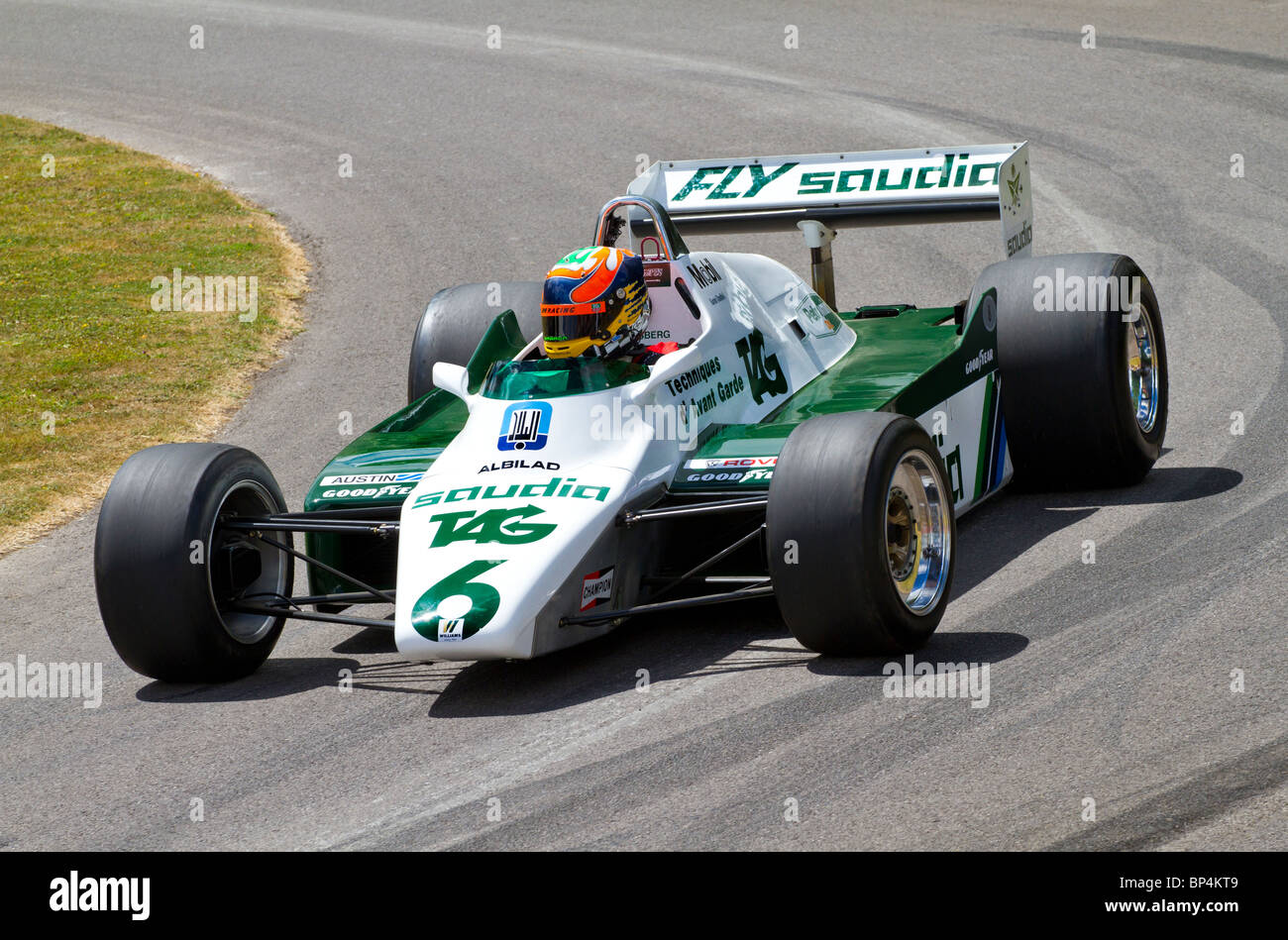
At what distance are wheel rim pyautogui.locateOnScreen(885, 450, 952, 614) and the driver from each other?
1.53m

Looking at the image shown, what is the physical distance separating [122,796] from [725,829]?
7.84 ft

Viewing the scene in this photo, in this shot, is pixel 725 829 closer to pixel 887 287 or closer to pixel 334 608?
pixel 334 608

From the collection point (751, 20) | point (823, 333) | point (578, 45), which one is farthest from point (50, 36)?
point (823, 333)

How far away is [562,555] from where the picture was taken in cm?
691

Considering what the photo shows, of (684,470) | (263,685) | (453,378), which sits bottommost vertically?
(263,685)

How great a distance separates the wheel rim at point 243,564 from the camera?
745cm

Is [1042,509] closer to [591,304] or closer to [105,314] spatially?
[591,304]

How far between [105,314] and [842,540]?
10.6 meters

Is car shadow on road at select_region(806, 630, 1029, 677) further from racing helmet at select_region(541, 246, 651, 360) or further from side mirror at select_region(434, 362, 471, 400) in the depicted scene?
side mirror at select_region(434, 362, 471, 400)

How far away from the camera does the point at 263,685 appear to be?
7.51 meters

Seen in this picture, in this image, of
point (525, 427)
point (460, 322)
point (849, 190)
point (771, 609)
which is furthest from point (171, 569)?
point (849, 190)

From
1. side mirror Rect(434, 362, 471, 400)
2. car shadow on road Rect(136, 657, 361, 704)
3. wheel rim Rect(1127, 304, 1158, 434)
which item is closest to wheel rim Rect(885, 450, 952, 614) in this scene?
side mirror Rect(434, 362, 471, 400)

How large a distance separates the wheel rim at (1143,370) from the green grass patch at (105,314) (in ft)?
21.0

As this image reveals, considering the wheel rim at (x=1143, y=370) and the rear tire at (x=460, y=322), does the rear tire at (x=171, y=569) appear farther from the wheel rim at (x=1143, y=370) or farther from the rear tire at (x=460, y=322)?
the wheel rim at (x=1143, y=370)
